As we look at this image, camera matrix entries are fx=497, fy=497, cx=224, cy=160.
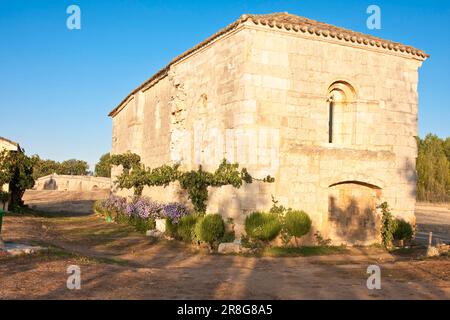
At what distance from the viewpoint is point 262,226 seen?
13.9m

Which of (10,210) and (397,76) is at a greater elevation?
(397,76)

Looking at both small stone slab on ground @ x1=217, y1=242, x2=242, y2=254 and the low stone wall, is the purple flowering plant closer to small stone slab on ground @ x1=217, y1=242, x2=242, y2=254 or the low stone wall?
small stone slab on ground @ x1=217, y1=242, x2=242, y2=254

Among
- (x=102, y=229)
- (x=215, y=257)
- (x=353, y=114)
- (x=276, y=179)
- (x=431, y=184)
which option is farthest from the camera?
(x=431, y=184)

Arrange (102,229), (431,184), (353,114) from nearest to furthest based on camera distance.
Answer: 1. (353,114)
2. (102,229)
3. (431,184)

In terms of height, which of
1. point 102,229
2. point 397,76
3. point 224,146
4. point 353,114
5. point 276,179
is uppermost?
point 397,76

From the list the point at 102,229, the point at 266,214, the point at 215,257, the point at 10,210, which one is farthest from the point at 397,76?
the point at 10,210

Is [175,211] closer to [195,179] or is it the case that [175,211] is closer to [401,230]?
[195,179]

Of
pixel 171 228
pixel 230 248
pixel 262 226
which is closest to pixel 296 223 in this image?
pixel 262 226

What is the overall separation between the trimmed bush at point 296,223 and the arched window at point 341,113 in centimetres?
304

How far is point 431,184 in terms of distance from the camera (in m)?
49.3

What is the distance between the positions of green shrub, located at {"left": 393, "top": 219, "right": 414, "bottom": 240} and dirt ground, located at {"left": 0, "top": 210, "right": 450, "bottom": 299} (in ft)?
6.37

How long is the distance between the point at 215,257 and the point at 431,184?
41.5 meters

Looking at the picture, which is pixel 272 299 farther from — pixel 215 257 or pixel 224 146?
pixel 224 146

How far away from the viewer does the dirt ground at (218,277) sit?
26.0 feet
